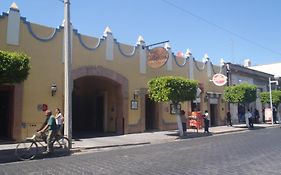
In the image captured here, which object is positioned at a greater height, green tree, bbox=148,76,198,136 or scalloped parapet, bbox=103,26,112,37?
scalloped parapet, bbox=103,26,112,37

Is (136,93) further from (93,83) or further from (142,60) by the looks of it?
(93,83)

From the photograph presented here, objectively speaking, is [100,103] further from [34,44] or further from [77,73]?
[34,44]

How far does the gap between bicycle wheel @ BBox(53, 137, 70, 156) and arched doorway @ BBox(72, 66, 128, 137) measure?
19.3ft

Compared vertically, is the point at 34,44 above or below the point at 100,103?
above

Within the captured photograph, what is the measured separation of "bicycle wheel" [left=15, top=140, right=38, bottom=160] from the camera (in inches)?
504

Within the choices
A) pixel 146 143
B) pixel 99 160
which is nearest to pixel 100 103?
pixel 146 143

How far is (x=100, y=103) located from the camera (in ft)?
83.2

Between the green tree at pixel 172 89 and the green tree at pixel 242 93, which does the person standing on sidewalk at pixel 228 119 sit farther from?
the green tree at pixel 172 89

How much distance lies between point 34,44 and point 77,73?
303 cm

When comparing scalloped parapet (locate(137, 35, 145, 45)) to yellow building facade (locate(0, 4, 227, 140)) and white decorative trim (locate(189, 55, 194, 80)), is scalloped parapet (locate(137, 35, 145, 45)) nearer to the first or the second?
yellow building facade (locate(0, 4, 227, 140))

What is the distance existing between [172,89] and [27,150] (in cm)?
1011

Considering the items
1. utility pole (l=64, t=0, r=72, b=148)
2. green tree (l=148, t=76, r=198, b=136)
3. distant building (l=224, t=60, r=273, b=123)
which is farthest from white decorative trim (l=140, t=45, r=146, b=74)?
distant building (l=224, t=60, r=273, b=123)

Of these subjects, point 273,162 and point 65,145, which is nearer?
point 273,162

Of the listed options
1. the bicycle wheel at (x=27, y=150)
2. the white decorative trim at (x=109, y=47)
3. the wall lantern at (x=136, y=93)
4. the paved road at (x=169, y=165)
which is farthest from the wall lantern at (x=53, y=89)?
the paved road at (x=169, y=165)
